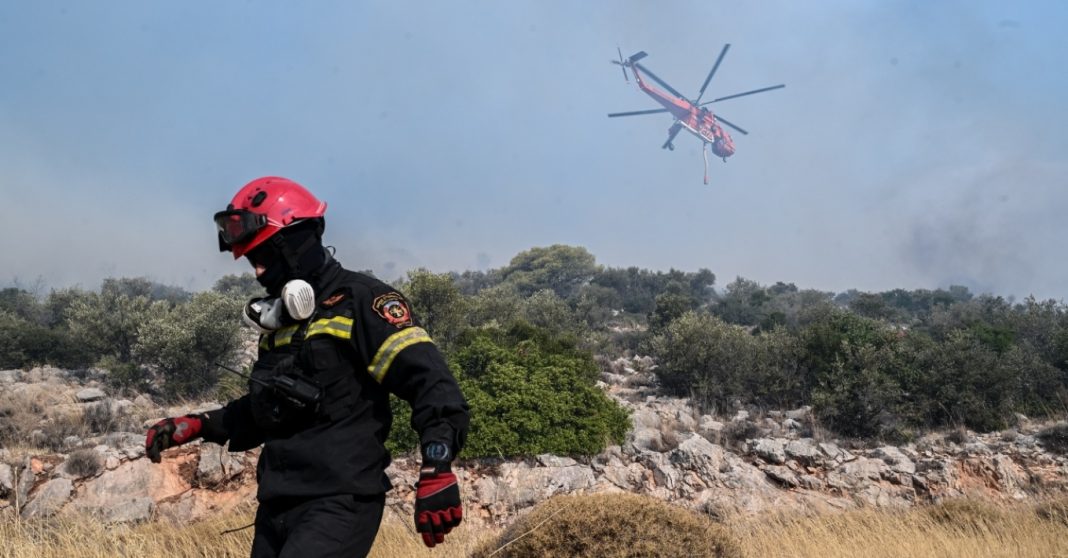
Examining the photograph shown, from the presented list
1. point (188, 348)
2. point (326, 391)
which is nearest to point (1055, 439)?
point (326, 391)

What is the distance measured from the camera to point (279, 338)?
2.79 m

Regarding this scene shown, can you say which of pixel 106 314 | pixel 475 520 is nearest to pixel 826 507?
pixel 475 520

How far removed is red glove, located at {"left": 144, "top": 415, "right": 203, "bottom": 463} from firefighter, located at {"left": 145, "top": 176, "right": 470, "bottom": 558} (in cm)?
3

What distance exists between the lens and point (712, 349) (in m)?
19.3

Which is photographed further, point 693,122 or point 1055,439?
point 693,122

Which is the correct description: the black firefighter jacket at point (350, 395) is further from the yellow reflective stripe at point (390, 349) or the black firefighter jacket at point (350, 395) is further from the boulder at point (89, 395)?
the boulder at point (89, 395)

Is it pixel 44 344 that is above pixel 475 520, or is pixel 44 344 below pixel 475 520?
above

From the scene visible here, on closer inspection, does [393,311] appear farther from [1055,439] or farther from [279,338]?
[1055,439]

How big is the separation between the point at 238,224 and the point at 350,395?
2.91 feet

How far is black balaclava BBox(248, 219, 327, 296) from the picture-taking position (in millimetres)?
2822

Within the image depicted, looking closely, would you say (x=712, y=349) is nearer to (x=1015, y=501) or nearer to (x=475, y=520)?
(x=1015, y=501)

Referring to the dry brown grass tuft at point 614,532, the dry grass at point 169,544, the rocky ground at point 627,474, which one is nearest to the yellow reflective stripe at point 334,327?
the dry brown grass tuft at point 614,532

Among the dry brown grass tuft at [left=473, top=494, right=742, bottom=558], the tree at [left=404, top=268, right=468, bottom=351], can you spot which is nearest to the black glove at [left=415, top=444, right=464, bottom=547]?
the dry brown grass tuft at [left=473, top=494, right=742, bottom=558]

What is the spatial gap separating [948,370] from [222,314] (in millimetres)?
21629
